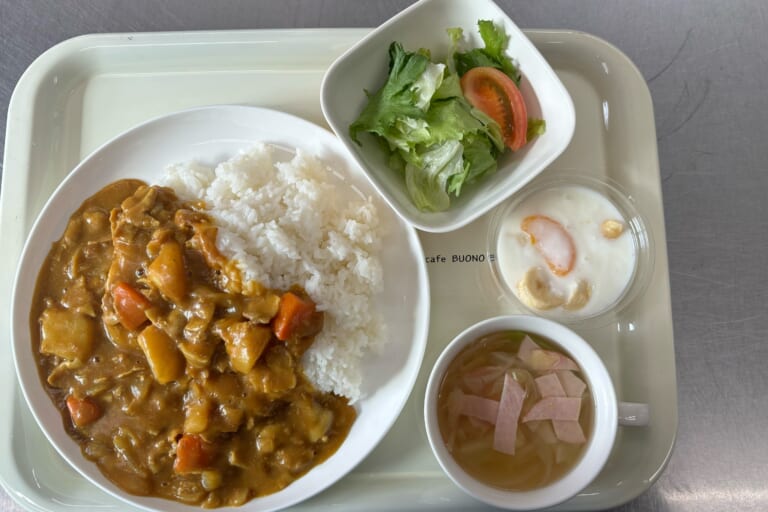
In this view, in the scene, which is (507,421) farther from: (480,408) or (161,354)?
(161,354)

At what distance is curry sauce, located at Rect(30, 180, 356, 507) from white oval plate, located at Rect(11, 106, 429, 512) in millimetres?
43

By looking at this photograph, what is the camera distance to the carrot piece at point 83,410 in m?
2.19

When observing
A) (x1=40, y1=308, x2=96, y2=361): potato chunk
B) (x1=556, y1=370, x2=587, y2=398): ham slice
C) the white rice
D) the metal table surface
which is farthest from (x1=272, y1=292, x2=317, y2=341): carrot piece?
the metal table surface

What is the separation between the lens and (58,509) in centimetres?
230

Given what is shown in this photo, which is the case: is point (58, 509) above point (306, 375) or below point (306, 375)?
below

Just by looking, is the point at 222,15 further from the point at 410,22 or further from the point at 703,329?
the point at 703,329

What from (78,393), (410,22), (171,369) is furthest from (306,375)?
(410,22)

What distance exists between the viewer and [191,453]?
213cm

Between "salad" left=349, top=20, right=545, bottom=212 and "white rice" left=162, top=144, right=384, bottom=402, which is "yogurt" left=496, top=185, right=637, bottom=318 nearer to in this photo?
"salad" left=349, top=20, right=545, bottom=212

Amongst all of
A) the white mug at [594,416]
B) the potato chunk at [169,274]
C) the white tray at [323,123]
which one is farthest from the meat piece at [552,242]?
the potato chunk at [169,274]

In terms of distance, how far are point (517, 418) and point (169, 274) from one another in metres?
1.32

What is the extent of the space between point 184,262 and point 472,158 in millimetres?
1121

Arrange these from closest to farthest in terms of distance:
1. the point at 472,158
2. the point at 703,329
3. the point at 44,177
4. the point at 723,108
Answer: the point at 472,158
the point at 44,177
the point at 703,329
the point at 723,108

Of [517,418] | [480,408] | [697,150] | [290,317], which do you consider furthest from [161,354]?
[697,150]
